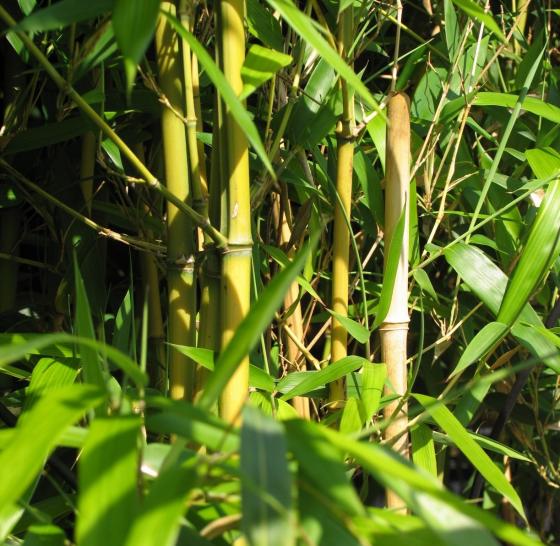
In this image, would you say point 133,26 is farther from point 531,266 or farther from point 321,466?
point 531,266

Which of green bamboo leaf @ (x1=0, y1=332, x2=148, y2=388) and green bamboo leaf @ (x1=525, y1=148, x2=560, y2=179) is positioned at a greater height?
green bamboo leaf @ (x1=525, y1=148, x2=560, y2=179)

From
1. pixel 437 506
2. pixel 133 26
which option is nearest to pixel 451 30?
pixel 133 26

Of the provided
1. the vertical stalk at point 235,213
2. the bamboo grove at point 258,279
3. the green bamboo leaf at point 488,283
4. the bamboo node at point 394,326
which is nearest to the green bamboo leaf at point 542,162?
the bamboo grove at point 258,279

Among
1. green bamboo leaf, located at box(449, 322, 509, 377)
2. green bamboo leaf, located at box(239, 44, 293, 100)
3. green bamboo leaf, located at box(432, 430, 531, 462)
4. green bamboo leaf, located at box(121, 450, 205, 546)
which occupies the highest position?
green bamboo leaf, located at box(239, 44, 293, 100)

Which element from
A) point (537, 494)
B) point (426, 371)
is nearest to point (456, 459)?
point (537, 494)

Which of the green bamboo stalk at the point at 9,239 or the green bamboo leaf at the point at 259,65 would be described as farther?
the green bamboo stalk at the point at 9,239

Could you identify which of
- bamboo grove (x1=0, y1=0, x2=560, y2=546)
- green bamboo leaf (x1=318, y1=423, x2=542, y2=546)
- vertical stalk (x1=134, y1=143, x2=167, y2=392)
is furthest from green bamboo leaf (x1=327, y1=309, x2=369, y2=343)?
green bamboo leaf (x1=318, y1=423, x2=542, y2=546)

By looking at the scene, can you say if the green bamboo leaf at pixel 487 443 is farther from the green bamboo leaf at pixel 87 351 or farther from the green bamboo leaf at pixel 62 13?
the green bamboo leaf at pixel 62 13

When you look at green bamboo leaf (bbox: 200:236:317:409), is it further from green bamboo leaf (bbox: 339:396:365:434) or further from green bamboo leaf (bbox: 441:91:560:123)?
green bamboo leaf (bbox: 441:91:560:123)

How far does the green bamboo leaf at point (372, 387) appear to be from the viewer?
0.66 metres

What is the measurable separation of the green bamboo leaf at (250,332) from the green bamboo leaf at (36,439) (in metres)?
0.07

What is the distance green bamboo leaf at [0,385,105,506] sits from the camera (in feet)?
1.22

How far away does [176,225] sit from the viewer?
650 millimetres

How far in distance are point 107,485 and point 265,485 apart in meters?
0.09
